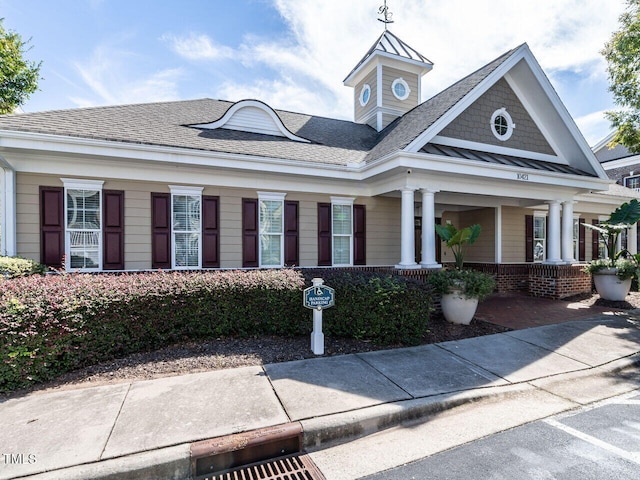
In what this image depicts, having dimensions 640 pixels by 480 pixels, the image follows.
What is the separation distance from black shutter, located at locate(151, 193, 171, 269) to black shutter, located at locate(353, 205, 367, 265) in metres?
4.90

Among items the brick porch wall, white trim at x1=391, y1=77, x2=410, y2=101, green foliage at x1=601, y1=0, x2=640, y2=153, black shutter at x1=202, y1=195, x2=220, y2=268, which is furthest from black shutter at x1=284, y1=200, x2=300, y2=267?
green foliage at x1=601, y1=0, x2=640, y2=153

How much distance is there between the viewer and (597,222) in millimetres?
14125

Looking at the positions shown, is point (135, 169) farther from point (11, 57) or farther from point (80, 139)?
point (11, 57)

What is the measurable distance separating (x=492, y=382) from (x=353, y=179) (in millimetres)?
6005

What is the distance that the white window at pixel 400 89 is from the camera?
44.7 feet

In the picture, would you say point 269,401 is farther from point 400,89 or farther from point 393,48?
point 393,48

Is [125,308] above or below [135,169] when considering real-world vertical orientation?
below

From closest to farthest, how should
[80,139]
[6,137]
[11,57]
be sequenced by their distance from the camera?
[6,137] → [80,139] → [11,57]

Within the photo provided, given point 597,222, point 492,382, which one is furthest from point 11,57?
point 597,222

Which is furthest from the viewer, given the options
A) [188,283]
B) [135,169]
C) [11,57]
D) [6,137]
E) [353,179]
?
[11,57]

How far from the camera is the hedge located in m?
4.08

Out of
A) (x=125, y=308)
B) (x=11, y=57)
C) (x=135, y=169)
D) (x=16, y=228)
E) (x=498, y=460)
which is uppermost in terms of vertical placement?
(x=11, y=57)

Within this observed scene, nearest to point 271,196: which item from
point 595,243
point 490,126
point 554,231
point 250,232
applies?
point 250,232

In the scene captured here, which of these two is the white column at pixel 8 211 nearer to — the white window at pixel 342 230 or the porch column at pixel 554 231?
the white window at pixel 342 230
